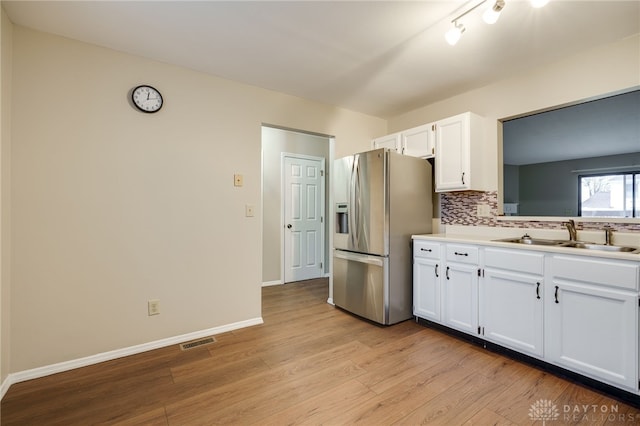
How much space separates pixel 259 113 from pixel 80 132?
1485 millimetres

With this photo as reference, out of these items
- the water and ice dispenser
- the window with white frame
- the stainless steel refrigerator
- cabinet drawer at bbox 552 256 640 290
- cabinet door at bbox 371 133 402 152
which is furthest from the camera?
cabinet door at bbox 371 133 402 152

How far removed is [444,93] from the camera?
3053 mm

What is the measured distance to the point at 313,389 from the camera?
1.80 m

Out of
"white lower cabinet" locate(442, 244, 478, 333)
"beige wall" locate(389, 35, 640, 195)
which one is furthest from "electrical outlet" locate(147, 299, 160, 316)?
"beige wall" locate(389, 35, 640, 195)

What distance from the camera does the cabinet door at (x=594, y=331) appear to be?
1623 millimetres

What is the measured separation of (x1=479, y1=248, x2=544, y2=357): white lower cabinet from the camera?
1990 mm

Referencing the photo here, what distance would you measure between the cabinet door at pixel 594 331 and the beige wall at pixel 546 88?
1.26 metres

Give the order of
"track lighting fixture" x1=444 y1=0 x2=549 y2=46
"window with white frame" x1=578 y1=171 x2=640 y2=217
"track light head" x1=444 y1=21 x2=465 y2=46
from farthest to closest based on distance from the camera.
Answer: "window with white frame" x1=578 y1=171 x2=640 y2=217 < "track light head" x1=444 y1=21 x2=465 y2=46 < "track lighting fixture" x1=444 y1=0 x2=549 y2=46

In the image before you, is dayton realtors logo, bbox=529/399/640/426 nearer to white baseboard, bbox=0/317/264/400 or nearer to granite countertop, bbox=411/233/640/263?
granite countertop, bbox=411/233/640/263

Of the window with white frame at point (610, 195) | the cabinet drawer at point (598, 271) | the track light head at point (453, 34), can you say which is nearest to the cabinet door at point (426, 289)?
the cabinet drawer at point (598, 271)

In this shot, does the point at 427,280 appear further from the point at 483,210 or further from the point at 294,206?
the point at 294,206

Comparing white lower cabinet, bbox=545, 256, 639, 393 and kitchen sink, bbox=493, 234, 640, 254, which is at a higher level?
kitchen sink, bbox=493, 234, 640, 254

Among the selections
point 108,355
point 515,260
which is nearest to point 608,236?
point 515,260

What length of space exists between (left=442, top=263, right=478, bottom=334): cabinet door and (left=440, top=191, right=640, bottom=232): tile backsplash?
704 millimetres
